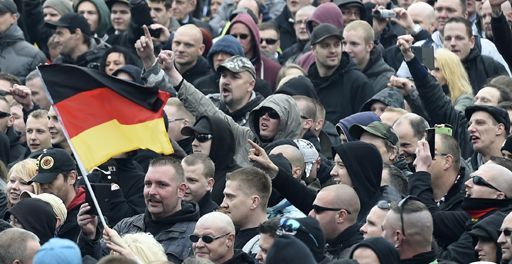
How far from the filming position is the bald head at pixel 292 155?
13562 mm

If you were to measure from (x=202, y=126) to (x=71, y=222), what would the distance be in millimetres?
1352

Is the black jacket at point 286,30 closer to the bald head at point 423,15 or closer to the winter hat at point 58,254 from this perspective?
the bald head at point 423,15

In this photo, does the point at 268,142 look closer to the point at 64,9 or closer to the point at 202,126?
the point at 202,126

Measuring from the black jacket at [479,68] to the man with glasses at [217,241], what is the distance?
557cm

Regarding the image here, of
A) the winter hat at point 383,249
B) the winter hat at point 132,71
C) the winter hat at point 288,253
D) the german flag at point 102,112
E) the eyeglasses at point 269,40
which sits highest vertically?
the winter hat at point 288,253

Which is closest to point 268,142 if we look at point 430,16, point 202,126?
point 202,126

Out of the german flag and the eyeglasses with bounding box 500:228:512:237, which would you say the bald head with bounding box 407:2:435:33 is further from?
the eyeglasses with bounding box 500:228:512:237

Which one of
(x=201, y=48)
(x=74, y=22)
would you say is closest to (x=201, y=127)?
(x=201, y=48)

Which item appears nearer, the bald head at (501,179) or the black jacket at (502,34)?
the bald head at (501,179)

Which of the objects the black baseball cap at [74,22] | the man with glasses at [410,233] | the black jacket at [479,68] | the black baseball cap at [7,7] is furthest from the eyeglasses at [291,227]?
the black baseball cap at [7,7]

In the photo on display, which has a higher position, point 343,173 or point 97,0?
point 343,173

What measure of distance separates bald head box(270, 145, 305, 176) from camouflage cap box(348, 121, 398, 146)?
539mm

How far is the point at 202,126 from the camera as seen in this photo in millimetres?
14000

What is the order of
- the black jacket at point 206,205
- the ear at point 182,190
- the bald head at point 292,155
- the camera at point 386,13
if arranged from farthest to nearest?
the camera at point 386,13 → the bald head at point 292,155 → the black jacket at point 206,205 → the ear at point 182,190
